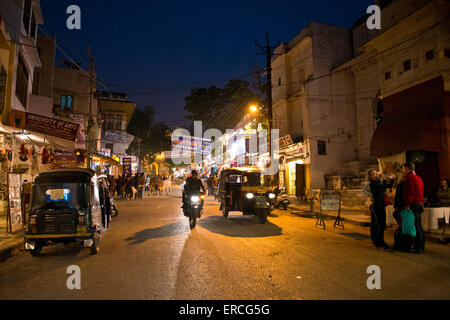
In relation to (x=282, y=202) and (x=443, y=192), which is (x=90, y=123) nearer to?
(x=282, y=202)

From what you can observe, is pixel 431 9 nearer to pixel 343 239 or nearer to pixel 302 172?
pixel 343 239

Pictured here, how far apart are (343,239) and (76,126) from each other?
42.6 feet

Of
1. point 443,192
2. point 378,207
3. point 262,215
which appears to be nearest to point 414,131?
point 443,192

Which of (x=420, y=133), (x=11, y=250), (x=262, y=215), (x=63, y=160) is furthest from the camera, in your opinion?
(x=63, y=160)

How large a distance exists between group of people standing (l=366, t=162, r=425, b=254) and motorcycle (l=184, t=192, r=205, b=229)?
5.57 meters

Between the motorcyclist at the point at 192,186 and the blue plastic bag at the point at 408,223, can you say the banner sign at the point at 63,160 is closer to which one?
the motorcyclist at the point at 192,186

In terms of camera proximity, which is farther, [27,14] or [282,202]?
[282,202]

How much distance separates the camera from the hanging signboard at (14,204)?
8438 mm

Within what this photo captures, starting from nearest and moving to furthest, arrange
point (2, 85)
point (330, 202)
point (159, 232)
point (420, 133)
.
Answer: point (159, 232) < point (330, 202) < point (420, 133) < point (2, 85)

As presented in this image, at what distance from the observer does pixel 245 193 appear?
11953 millimetres

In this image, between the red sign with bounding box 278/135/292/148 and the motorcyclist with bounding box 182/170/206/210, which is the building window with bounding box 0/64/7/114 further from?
the red sign with bounding box 278/135/292/148

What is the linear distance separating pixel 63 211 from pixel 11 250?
1.89 m

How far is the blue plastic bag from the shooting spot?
21.9ft

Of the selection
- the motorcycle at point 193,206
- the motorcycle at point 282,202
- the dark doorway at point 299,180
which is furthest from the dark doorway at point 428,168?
the dark doorway at point 299,180
